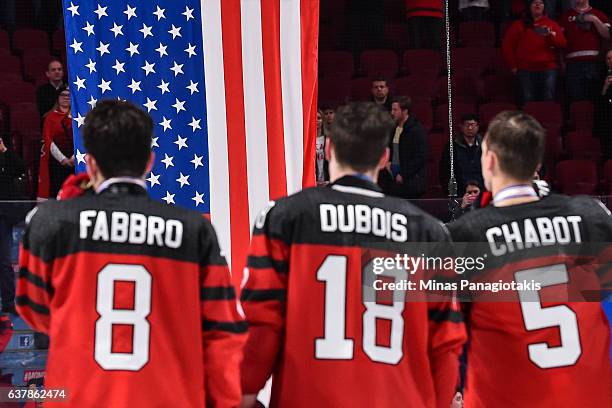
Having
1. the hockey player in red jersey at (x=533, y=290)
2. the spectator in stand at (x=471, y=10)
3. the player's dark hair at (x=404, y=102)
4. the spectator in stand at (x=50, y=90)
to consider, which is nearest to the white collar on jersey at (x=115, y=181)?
the hockey player in red jersey at (x=533, y=290)

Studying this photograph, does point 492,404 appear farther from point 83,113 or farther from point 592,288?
point 83,113

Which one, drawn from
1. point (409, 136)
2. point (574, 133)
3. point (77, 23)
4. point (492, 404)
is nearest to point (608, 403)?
point (492, 404)

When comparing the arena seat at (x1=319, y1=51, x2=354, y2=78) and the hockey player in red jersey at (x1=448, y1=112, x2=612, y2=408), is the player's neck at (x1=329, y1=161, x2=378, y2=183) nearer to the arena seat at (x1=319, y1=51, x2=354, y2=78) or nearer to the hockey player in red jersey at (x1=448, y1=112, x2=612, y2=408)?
the hockey player in red jersey at (x1=448, y1=112, x2=612, y2=408)

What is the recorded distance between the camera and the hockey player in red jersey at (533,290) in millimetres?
2908

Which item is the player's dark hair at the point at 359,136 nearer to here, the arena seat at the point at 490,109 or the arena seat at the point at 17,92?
the arena seat at the point at 17,92

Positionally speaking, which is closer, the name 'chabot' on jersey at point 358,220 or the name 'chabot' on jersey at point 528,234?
the name 'chabot' on jersey at point 358,220

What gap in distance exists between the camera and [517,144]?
2.92 m

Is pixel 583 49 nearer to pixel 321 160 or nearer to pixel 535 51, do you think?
pixel 535 51

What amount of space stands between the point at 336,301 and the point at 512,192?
668 millimetres

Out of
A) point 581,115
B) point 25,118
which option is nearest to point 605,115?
point 581,115

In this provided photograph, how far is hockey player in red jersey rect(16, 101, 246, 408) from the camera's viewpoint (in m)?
2.61

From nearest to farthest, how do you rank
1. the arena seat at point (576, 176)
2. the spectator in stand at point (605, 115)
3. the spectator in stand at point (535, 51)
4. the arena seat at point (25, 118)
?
the arena seat at point (25, 118), the arena seat at point (576, 176), the spectator in stand at point (605, 115), the spectator in stand at point (535, 51)

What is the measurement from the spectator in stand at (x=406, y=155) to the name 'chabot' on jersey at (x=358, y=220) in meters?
4.12

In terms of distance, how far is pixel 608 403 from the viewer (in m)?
2.95
